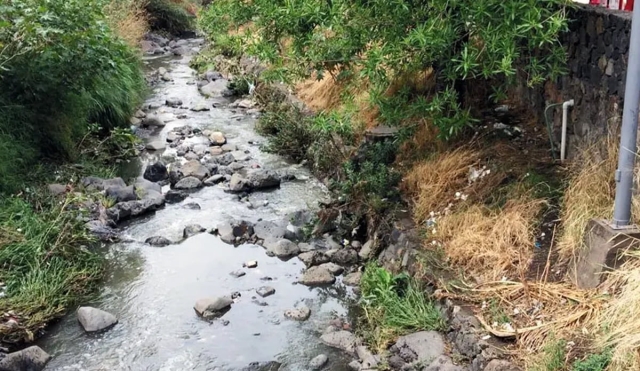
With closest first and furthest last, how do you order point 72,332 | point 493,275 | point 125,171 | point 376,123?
point 493,275 → point 72,332 → point 376,123 → point 125,171

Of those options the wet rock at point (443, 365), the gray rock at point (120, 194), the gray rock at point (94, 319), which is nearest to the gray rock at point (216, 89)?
the gray rock at point (120, 194)

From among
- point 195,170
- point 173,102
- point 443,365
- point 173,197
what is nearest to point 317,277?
point 443,365

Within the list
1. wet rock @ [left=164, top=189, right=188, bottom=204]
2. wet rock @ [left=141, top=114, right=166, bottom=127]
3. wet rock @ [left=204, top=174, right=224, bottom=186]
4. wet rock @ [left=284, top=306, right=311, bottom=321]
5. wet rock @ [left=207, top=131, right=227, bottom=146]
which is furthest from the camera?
wet rock @ [left=141, top=114, right=166, bottom=127]

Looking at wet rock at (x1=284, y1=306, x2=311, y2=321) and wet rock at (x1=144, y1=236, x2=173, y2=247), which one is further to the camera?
wet rock at (x1=144, y1=236, x2=173, y2=247)

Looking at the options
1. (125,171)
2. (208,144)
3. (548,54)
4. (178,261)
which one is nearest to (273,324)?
(178,261)

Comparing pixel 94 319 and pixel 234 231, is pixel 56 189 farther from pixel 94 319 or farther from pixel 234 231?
pixel 94 319

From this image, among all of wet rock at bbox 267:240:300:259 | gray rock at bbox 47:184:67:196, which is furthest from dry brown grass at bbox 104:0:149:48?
wet rock at bbox 267:240:300:259

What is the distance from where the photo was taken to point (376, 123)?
732cm

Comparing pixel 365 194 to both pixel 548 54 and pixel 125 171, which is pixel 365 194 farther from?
pixel 125 171

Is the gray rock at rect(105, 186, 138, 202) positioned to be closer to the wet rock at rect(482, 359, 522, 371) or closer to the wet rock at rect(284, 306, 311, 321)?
the wet rock at rect(284, 306, 311, 321)

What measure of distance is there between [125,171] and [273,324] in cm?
427

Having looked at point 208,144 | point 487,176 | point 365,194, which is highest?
point 487,176

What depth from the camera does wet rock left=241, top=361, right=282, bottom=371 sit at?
451 centimetres

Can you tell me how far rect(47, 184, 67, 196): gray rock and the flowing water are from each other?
783mm
